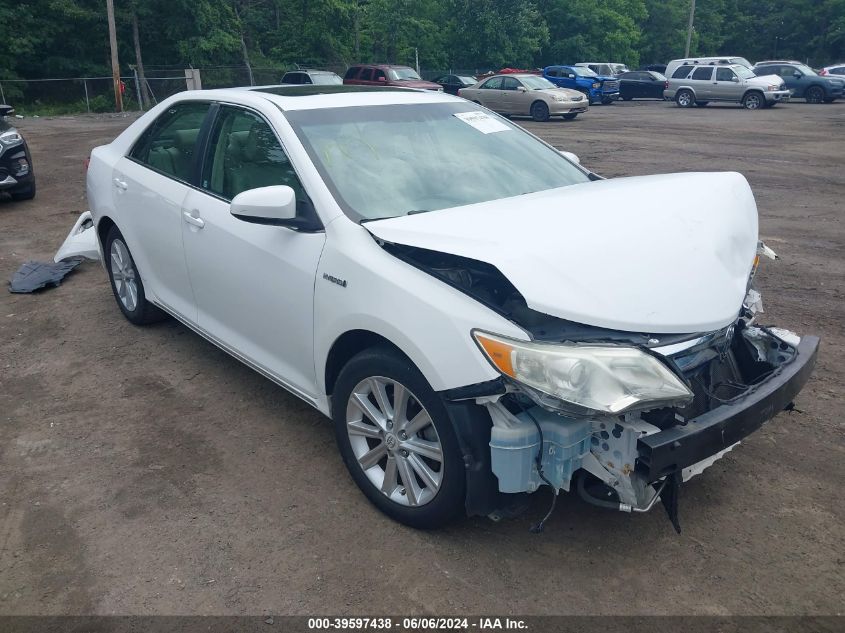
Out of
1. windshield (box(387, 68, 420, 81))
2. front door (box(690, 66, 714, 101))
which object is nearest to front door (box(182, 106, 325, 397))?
windshield (box(387, 68, 420, 81))

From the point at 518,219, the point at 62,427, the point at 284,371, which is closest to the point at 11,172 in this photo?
the point at 62,427

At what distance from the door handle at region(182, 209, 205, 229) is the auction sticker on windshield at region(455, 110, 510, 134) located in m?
1.56

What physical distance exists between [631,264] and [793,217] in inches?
277

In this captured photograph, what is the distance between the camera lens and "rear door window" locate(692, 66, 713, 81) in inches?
1107

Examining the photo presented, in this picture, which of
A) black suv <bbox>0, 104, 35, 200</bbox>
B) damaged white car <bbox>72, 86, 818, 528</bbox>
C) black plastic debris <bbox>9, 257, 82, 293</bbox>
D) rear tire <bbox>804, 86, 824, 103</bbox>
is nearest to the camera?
damaged white car <bbox>72, 86, 818, 528</bbox>

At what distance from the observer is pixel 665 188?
3.41 metres

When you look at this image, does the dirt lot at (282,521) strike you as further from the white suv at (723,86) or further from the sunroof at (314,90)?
the white suv at (723,86)

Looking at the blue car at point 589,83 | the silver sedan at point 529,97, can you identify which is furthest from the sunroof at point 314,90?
the blue car at point 589,83

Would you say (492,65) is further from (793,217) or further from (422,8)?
(793,217)

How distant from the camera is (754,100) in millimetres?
27078

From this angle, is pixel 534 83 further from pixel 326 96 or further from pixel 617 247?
pixel 617 247

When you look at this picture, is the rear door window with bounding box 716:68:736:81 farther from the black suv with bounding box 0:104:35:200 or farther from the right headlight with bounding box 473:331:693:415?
the right headlight with bounding box 473:331:693:415

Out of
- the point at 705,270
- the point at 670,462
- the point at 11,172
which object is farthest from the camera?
the point at 11,172

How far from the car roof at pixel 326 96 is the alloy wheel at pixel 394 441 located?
162 centimetres
